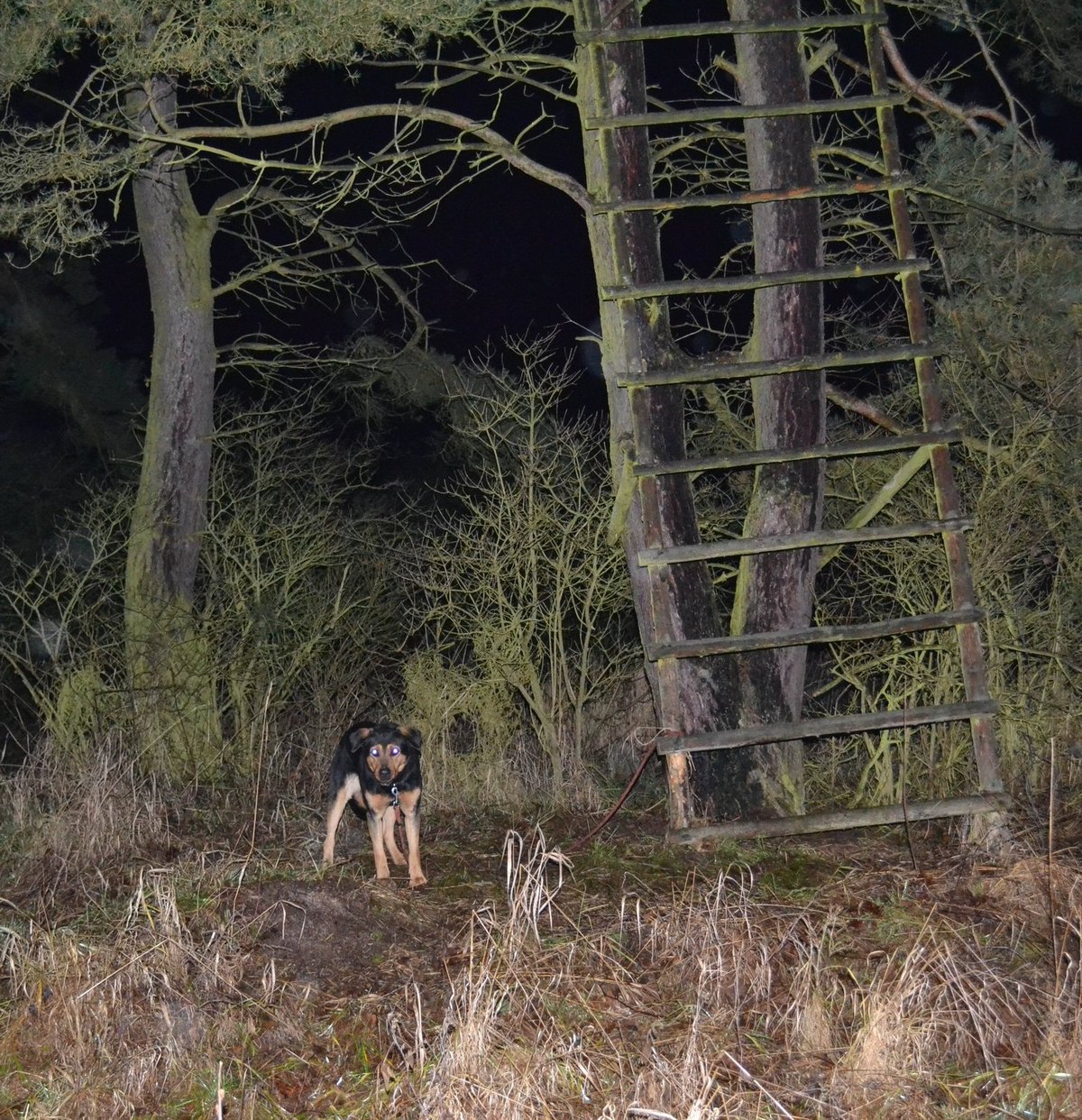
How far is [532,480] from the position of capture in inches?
407

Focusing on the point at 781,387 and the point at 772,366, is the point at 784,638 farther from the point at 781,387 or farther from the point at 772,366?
the point at 781,387

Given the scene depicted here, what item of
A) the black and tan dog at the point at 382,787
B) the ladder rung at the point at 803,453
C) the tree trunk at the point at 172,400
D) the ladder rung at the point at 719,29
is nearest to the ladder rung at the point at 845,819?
the black and tan dog at the point at 382,787

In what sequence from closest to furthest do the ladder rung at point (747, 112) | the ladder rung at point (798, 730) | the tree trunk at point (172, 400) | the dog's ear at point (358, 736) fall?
the ladder rung at point (798, 730) < the ladder rung at point (747, 112) < the dog's ear at point (358, 736) < the tree trunk at point (172, 400)

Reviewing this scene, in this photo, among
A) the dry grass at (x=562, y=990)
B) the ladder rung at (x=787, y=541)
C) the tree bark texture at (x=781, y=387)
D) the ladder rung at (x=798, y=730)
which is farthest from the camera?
the tree bark texture at (x=781, y=387)

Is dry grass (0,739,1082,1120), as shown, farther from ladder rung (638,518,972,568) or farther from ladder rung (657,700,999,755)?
ladder rung (638,518,972,568)

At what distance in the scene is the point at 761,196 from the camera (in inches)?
298

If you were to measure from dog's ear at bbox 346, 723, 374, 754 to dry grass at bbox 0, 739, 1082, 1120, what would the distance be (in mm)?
777

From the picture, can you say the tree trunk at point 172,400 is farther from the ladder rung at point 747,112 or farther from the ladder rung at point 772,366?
the ladder rung at point 772,366

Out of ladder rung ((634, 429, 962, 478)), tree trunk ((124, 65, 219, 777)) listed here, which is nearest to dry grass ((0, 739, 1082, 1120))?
ladder rung ((634, 429, 962, 478))

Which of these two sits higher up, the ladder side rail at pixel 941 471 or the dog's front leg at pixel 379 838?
the ladder side rail at pixel 941 471

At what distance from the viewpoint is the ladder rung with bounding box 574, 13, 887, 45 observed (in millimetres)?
7559

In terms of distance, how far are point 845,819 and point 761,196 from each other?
3160mm

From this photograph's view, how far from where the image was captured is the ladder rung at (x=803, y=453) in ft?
23.6

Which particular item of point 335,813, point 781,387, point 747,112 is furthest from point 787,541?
point 335,813
